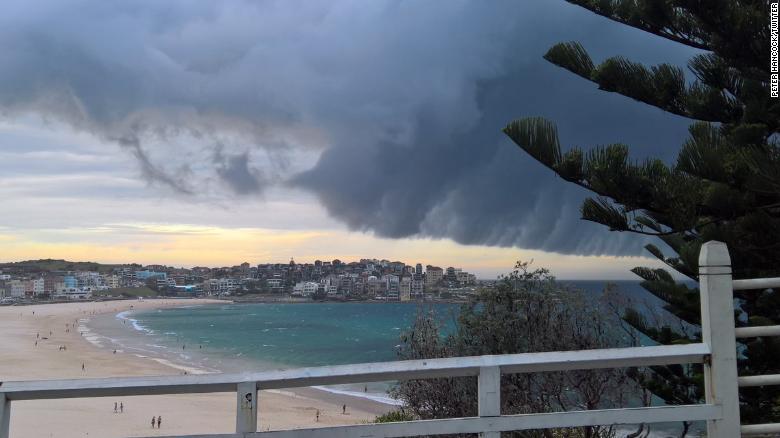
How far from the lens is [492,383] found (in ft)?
7.98

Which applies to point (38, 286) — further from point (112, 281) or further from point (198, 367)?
point (198, 367)

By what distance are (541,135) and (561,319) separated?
1857 millimetres

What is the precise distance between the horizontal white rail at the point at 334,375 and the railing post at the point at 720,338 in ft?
0.53

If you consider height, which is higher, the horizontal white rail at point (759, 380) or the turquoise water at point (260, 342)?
the horizontal white rail at point (759, 380)

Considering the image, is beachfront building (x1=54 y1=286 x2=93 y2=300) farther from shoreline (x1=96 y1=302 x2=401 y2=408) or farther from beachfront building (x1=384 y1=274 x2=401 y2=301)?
shoreline (x1=96 y1=302 x2=401 y2=408)

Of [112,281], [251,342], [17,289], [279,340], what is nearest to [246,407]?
[251,342]

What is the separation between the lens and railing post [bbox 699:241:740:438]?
257 centimetres

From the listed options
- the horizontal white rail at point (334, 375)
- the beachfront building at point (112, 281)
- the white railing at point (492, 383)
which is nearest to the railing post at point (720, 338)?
the white railing at point (492, 383)

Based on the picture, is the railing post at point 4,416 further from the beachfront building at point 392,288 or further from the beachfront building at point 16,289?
the beachfront building at point 16,289

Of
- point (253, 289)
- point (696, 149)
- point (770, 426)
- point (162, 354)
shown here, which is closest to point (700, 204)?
point (696, 149)

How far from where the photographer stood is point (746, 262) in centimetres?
626

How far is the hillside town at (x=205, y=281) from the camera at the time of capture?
412 feet

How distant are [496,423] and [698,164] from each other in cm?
447

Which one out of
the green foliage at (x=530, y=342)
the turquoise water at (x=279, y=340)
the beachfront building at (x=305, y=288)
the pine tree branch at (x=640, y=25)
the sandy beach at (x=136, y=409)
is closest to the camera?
the green foliage at (x=530, y=342)
